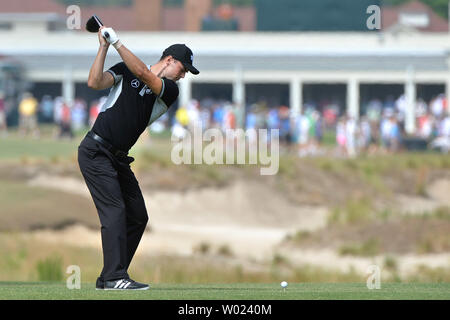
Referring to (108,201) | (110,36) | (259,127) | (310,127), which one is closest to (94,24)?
(110,36)

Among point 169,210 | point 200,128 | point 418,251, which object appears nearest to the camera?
point 418,251

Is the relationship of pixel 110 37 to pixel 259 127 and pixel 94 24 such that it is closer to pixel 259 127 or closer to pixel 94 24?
pixel 94 24

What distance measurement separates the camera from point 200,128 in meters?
38.9

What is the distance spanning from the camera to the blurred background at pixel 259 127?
22297 millimetres

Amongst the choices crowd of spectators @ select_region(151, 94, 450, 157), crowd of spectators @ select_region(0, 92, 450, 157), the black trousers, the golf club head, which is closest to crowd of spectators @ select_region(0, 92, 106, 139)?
crowd of spectators @ select_region(0, 92, 450, 157)

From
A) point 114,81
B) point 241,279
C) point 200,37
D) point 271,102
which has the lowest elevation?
point 241,279

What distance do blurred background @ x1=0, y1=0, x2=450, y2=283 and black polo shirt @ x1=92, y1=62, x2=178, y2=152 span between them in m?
5.72

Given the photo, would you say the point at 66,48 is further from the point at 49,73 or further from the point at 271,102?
the point at 271,102

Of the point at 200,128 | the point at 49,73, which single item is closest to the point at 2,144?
the point at 200,128

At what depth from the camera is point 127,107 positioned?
8336 mm

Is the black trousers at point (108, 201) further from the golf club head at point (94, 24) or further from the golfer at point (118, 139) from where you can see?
the golf club head at point (94, 24)

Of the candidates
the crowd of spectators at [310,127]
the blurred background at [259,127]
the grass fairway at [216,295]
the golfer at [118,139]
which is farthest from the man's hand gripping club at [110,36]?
the crowd of spectators at [310,127]
